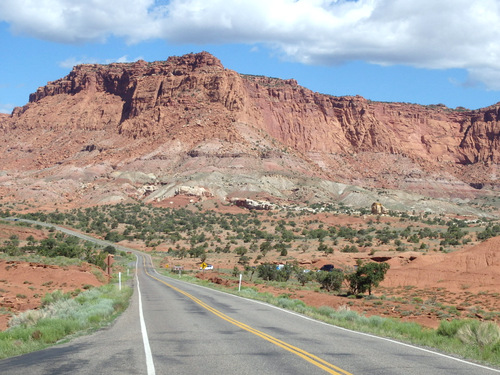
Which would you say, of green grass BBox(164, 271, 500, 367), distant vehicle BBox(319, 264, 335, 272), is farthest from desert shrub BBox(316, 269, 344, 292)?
green grass BBox(164, 271, 500, 367)

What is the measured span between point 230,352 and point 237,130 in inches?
4754

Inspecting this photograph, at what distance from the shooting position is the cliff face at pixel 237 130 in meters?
128

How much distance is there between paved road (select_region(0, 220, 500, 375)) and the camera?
860 centimetres

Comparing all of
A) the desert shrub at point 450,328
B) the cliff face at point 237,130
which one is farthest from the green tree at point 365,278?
the cliff face at point 237,130

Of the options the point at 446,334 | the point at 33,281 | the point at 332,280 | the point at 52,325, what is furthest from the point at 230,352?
the point at 332,280

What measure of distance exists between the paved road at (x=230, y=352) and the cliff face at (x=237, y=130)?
104 m

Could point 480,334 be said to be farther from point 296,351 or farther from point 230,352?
point 230,352

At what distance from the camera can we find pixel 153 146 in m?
129

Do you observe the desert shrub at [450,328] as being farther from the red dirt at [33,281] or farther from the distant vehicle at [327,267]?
the distant vehicle at [327,267]

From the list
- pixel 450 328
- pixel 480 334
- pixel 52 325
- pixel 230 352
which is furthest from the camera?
pixel 450 328

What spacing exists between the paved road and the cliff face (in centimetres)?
10371

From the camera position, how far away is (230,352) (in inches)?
396

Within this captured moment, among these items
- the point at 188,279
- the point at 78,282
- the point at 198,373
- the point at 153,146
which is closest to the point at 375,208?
the point at 153,146

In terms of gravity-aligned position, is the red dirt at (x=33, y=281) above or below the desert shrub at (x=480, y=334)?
below
